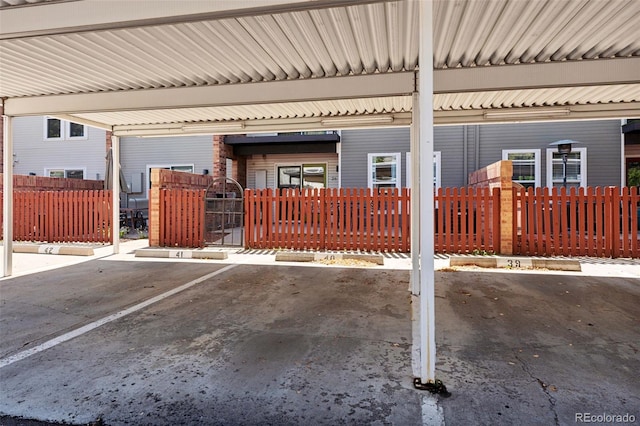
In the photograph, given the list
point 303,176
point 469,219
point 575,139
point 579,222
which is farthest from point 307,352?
point 575,139

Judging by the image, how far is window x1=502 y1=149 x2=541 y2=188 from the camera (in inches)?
476

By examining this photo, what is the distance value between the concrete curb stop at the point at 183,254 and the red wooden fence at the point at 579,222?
670 cm

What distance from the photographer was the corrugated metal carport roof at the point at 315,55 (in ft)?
11.2

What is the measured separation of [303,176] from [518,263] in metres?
9.60

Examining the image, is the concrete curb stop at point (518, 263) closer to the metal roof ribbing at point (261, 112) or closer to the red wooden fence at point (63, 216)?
the metal roof ribbing at point (261, 112)

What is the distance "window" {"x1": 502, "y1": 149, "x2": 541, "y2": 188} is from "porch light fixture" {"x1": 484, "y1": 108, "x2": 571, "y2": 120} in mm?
5184

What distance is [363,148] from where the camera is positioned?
13.1m

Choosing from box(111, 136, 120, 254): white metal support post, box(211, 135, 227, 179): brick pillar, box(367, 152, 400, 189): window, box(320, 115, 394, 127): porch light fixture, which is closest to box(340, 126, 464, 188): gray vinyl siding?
box(367, 152, 400, 189): window

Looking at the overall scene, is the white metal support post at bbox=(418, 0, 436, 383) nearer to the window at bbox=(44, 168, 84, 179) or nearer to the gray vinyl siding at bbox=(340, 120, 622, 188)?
the gray vinyl siding at bbox=(340, 120, 622, 188)

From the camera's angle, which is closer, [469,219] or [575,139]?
[469,219]

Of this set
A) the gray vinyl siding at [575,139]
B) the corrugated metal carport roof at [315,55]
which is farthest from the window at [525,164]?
the corrugated metal carport roof at [315,55]

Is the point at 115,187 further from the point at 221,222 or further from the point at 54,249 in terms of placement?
the point at 221,222

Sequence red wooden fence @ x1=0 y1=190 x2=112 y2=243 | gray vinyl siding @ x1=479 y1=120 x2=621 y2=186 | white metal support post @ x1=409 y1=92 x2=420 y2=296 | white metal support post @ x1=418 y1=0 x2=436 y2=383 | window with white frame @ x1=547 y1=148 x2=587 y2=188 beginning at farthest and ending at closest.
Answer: window with white frame @ x1=547 y1=148 x2=587 y2=188 < gray vinyl siding @ x1=479 y1=120 x2=621 y2=186 < red wooden fence @ x1=0 y1=190 x2=112 y2=243 < white metal support post @ x1=409 y1=92 x2=420 y2=296 < white metal support post @ x1=418 y1=0 x2=436 y2=383

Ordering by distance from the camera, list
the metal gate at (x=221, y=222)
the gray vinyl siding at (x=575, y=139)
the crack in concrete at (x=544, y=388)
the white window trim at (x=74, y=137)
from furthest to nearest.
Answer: the white window trim at (x=74, y=137)
the gray vinyl siding at (x=575, y=139)
the metal gate at (x=221, y=222)
the crack in concrete at (x=544, y=388)
